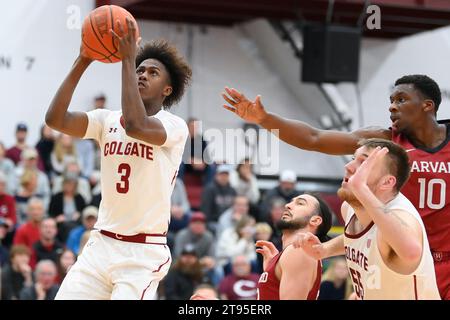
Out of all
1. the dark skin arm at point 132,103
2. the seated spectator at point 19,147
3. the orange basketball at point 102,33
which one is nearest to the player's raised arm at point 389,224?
the dark skin arm at point 132,103

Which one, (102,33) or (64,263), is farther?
(64,263)

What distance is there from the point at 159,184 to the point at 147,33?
11.4 m

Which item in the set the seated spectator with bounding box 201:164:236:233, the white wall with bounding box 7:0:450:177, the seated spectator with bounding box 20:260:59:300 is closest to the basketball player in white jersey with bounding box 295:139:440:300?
the seated spectator with bounding box 20:260:59:300

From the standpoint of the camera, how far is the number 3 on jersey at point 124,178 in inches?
245

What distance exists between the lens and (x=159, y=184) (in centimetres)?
626

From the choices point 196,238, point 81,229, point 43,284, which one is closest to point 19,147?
point 81,229

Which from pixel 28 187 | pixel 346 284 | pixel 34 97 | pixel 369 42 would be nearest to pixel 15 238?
pixel 28 187

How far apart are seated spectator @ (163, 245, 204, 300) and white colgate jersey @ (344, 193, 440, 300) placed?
7.50 m

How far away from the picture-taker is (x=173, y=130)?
6.30 metres

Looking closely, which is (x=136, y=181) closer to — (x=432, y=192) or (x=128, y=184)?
(x=128, y=184)

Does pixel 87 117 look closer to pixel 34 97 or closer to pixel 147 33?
pixel 34 97

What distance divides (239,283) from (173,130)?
23.1ft

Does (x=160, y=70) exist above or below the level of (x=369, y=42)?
below

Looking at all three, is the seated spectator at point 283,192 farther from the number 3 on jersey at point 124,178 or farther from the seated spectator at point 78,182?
the number 3 on jersey at point 124,178
